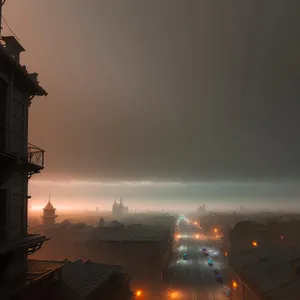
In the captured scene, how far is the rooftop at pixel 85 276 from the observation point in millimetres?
22625

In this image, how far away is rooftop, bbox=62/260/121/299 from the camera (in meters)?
22.6

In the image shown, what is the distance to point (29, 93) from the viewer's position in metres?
18.2

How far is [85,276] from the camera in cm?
2695

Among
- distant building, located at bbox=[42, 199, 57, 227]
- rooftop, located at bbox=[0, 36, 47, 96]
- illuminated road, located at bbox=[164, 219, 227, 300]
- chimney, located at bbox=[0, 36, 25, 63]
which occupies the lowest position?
illuminated road, located at bbox=[164, 219, 227, 300]

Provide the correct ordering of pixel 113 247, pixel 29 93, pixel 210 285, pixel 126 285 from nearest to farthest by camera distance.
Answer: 1. pixel 29 93
2. pixel 126 285
3. pixel 210 285
4. pixel 113 247

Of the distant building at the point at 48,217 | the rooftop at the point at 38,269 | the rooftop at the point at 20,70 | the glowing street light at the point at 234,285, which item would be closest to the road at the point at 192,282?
the glowing street light at the point at 234,285

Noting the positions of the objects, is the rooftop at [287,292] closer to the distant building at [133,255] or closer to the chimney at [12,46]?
the distant building at [133,255]

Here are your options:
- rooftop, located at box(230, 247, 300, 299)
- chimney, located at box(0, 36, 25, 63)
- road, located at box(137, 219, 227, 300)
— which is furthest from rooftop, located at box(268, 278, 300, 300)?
chimney, located at box(0, 36, 25, 63)

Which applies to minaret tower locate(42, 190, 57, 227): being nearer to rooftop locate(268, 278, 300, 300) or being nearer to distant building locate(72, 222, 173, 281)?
distant building locate(72, 222, 173, 281)

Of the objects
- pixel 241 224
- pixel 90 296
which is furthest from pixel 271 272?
pixel 241 224

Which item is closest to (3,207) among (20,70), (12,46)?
(20,70)

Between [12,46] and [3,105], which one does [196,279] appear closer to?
[3,105]

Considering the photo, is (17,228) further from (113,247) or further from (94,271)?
(113,247)

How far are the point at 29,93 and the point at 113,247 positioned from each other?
55121mm
